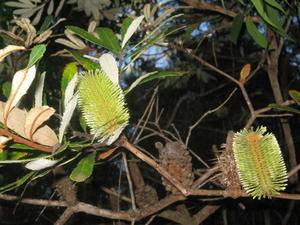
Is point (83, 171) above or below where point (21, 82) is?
below

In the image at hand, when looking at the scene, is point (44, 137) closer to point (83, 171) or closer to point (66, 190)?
point (83, 171)

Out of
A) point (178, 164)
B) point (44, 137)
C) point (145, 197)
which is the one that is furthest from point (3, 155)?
point (145, 197)

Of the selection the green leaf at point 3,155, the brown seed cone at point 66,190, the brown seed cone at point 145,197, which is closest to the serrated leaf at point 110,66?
the green leaf at point 3,155

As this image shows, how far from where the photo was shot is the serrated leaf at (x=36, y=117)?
0.50 meters

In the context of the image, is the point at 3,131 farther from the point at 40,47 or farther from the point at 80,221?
the point at 80,221

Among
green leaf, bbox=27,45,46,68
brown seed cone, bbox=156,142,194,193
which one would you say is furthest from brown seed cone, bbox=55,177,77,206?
green leaf, bbox=27,45,46,68

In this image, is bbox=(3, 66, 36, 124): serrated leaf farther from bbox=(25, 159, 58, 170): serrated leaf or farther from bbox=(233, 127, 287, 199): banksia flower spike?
bbox=(233, 127, 287, 199): banksia flower spike

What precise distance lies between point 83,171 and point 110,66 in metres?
0.19

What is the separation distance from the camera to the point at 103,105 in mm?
598

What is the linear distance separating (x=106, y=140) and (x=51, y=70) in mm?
842

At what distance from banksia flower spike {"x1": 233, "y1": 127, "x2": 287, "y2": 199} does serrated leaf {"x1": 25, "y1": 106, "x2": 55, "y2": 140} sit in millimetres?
306

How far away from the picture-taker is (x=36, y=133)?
21.6 inches

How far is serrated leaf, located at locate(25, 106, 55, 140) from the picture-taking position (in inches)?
19.8

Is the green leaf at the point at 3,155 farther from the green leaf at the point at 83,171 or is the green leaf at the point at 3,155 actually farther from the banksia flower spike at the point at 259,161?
the banksia flower spike at the point at 259,161
